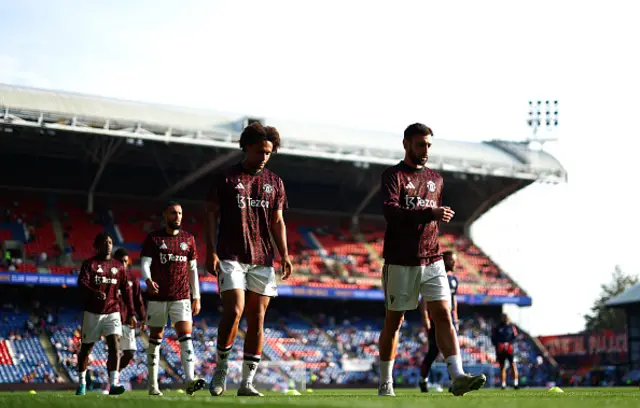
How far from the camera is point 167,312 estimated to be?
11969mm

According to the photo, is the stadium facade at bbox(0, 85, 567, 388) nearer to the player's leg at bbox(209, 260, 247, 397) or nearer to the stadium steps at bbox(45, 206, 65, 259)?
the stadium steps at bbox(45, 206, 65, 259)

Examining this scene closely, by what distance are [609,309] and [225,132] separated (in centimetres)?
6053

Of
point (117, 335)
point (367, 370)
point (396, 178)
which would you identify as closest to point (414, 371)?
point (367, 370)

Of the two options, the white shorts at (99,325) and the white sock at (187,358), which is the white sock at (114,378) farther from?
the white sock at (187,358)

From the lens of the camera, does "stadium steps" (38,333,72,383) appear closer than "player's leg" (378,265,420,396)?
No

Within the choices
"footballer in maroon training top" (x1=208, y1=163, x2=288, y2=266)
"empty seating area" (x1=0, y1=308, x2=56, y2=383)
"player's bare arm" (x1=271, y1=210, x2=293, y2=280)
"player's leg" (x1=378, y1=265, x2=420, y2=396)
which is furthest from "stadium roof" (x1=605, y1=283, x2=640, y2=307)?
"footballer in maroon training top" (x1=208, y1=163, x2=288, y2=266)

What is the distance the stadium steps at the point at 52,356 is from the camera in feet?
109

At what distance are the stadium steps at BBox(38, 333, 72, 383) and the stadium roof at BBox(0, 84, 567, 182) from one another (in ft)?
24.9

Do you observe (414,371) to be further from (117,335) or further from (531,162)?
(117,335)

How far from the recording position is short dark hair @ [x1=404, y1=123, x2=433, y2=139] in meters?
8.72

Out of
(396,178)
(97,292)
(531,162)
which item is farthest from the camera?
(531,162)

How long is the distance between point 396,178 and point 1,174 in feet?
114

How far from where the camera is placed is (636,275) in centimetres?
9412

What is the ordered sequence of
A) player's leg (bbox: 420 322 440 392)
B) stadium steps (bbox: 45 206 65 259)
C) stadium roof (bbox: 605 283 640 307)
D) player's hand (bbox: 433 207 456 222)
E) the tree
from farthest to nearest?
the tree → stadium roof (bbox: 605 283 640 307) → stadium steps (bbox: 45 206 65 259) → player's leg (bbox: 420 322 440 392) → player's hand (bbox: 433 207 456 222)
